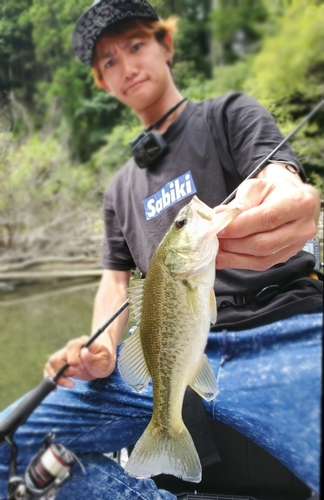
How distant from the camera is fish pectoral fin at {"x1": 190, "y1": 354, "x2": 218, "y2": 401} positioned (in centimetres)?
67

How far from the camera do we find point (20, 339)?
87 centimetres

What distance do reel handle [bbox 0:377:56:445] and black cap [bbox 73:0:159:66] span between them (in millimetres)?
787

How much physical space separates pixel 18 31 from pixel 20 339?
0.81 m

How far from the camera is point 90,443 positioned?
72 cm

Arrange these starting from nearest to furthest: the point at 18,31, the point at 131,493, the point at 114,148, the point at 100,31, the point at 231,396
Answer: the point at 231,396
the point at 131,493
the point at 100,31
the point at 18,31
the point at 114,148

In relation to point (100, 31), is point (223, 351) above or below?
below

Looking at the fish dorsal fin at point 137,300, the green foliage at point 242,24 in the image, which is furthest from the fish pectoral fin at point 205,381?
the green foliage at point 242,24

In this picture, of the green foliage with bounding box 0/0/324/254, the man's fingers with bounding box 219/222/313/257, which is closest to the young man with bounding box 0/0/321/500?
the man's fingers with bounding box 219/222/313/257

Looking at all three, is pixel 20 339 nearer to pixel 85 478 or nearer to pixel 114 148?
pixel 85 478

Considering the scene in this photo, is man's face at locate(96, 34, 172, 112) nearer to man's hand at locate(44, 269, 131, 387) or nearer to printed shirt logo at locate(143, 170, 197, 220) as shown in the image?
printed shirt logo at locate(143, 170, 197, 220)

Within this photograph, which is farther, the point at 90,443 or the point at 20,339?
the point at 20,339

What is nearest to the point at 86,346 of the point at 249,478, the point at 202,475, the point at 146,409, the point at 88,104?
the point at 146,409

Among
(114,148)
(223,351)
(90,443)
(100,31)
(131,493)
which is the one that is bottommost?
(131,493)

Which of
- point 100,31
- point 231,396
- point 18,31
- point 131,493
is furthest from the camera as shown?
point 18,31
